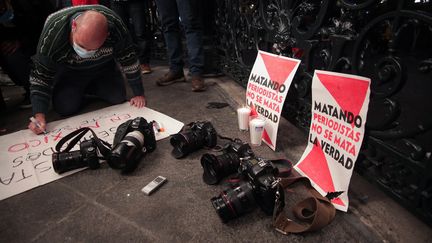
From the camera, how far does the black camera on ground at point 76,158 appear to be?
110cm

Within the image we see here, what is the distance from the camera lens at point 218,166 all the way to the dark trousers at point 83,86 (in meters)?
1.05

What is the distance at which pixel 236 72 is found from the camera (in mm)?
2133

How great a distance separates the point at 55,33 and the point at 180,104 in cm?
86

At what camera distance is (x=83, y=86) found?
1.78 metres

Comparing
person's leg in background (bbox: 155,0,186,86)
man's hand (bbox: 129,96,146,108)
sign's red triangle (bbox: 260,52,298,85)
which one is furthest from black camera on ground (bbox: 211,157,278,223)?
person's leg in background (bbox: 155,0,186,86)

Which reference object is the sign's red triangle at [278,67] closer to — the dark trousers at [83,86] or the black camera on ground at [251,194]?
the black camera on ground at [251,194]

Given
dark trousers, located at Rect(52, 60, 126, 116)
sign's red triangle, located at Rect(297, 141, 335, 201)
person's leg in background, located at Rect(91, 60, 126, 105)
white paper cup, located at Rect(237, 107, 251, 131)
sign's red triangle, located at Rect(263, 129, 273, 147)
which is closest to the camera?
sign's red triangle, located at Rect(297, 141, 335, 201)

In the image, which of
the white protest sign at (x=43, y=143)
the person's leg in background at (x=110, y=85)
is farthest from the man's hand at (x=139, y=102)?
the person's leg in background at (x=110, y=85)

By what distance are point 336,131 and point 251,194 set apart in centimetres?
39

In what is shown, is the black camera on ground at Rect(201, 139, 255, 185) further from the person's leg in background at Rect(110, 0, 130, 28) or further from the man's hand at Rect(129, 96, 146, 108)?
the person's leg in background at Rect(110, 0, 130, 28)

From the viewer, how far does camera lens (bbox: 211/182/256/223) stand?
0.83 meters

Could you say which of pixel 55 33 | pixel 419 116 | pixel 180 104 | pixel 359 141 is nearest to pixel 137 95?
pixel 180 104

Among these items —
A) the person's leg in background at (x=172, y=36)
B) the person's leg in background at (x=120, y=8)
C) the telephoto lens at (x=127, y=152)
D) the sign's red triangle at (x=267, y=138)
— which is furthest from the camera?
the person's leg in background at (x=120, y=8)

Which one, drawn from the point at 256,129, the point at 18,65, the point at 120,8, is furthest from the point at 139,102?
the point at 120,8
